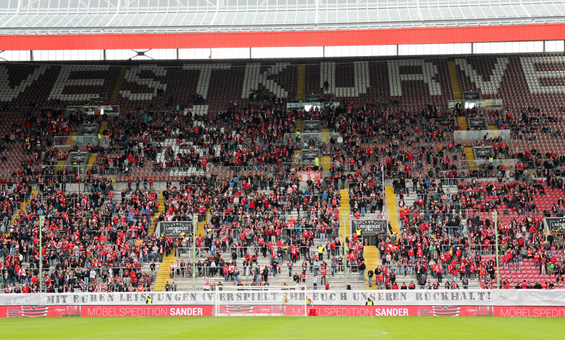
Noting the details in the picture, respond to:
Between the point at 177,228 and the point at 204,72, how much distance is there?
27.4 metres

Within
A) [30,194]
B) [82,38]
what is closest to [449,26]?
[82,38]

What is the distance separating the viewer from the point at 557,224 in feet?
154

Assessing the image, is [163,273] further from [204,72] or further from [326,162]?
[204,72]

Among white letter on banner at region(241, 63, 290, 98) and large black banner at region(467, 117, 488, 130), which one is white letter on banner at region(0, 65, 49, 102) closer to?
white letter on banner at region(241, 63, 290, 98)

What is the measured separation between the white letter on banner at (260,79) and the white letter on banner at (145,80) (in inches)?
278

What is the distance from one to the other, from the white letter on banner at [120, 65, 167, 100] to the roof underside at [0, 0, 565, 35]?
39.4 feet

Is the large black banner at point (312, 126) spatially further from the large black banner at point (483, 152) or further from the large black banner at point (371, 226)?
the large black banner at point (371, 226)

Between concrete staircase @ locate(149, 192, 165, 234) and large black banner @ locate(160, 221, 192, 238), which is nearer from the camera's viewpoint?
large black banner @ locate(160, 221, 192, 238)

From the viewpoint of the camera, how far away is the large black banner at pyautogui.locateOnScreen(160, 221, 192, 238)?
4822 cm

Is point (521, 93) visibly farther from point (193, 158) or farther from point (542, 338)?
point (542, 338)

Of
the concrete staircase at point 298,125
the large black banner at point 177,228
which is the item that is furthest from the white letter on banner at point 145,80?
the large black banner at point 177,228

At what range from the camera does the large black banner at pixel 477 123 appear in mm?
62344

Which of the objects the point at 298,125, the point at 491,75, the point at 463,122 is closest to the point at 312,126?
the point at 298,125

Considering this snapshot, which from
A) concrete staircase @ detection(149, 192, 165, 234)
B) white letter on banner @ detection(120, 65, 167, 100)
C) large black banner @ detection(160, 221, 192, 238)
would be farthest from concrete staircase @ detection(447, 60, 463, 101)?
large black banner @ detection(160, 221, 192, 238)
